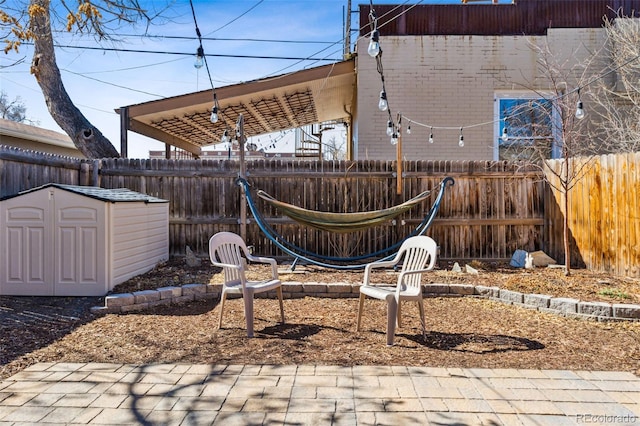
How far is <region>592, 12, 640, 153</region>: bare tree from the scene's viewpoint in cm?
743

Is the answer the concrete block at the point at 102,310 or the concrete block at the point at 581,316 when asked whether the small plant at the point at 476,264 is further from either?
the concrete block at the point at 102,310

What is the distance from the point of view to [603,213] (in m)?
5.76

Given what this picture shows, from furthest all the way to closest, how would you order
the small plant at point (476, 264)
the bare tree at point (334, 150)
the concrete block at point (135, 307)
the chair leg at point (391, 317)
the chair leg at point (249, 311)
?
the bare tree at point (334, 150), the small plant at point (476, 264), the concrete block at point (135, 307), the chair leg at point (249, 311), the chair leg at point (391, 317)

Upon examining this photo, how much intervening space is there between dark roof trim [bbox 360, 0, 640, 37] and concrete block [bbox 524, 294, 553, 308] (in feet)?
17.0

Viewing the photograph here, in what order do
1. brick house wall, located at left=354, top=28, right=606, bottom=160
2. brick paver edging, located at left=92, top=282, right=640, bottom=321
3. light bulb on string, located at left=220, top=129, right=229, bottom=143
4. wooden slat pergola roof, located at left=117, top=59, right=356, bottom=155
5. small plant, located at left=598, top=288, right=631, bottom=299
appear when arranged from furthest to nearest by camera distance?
light bulb on string, located at left=220, top=129, right=229, bottom=143
brick house wall, located at left=354, top=28, right=606, bottom=160
wooden slat pergola roof, located at left=117, top=59, right=356, bottom=155
small plant, located at left=598, top=288, right=631, bottom=299
brick paver edging, located at left=92, top=282, right=640, bottom=321

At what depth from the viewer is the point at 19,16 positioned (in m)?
4.46

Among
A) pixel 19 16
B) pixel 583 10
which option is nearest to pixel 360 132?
pixel 583 10

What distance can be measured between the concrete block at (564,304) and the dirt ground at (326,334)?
12 centimetres

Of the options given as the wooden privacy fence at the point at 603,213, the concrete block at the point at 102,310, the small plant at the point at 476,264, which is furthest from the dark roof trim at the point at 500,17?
the concrete block at the point at 102,310

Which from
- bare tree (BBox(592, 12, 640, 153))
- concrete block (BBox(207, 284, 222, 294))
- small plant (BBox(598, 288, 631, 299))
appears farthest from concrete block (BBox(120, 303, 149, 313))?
bare tree (BBox(592, 12, 640, 153))

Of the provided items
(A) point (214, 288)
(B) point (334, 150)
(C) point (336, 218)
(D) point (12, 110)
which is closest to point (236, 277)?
(A) point (214, 288)

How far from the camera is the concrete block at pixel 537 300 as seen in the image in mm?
4379

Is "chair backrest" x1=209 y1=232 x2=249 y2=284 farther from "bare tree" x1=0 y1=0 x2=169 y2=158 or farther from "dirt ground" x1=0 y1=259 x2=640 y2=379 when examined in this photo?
"bare tree" x1=0 y1=0 x2=169 y2=158

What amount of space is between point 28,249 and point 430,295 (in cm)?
408
